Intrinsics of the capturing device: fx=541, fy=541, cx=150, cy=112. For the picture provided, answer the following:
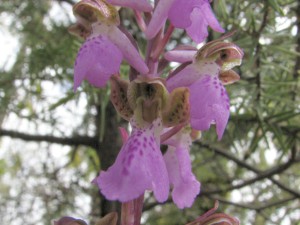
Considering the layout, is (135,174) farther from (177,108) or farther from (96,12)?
(96,12)

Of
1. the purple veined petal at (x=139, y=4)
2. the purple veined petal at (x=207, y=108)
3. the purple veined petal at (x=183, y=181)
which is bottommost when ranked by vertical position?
the purple veined petal at (x=183, y=181)

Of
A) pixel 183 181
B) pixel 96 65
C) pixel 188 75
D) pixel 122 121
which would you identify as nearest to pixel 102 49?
pixel 96 65

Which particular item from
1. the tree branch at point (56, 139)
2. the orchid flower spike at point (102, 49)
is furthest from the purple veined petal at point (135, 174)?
the tree branch at point (56, 139)

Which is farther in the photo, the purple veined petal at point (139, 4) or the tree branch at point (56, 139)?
the tree branch at point (56, 139)

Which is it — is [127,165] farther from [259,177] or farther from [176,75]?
[259,177]

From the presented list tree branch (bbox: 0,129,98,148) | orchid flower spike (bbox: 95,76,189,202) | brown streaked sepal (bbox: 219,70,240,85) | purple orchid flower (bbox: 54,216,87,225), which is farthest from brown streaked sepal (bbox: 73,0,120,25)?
tree branch (bbox: 0,129,98,148)

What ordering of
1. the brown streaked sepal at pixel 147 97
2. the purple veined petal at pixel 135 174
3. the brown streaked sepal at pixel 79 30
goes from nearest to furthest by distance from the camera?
the purple veined petal at pixel 135 174 → the brown streaked sepal at pixel 147 97 → the brown streaked sepal at pixel 79 30

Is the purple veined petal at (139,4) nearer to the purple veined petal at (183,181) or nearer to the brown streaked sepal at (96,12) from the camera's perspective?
the brown streaked sepal at (96,12)

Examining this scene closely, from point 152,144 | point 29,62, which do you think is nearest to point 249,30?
point 152,144
